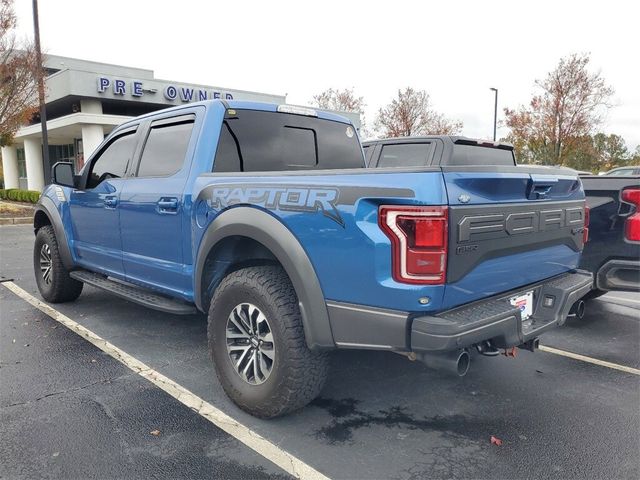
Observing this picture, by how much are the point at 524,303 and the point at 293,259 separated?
141cm

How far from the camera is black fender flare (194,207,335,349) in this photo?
2574mm

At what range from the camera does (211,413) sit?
3.03m

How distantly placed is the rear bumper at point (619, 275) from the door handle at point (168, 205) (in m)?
3.69

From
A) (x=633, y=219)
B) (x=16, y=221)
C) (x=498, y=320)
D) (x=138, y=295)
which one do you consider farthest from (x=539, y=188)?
(x=16, y=221)

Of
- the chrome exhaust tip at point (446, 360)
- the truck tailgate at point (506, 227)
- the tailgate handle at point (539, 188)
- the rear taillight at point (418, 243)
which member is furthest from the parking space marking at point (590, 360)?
the rear taillight at point (418, 243)

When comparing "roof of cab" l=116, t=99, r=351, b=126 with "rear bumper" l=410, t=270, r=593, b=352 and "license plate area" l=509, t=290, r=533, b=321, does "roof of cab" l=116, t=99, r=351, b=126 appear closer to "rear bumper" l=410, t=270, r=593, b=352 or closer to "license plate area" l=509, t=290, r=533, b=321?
"rear bumper" l=410, t=270, r=593, b=352

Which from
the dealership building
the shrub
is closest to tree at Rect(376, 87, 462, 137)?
the dealership building

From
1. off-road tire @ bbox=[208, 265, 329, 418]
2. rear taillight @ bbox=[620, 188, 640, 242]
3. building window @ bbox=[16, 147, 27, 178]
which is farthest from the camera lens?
building window @ bbox=[16, 147, 27, 178]

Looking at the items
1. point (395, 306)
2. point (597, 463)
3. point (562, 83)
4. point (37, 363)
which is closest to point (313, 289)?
point (395, 306)

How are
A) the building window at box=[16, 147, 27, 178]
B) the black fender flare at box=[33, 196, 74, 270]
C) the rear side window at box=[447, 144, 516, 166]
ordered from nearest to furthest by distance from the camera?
the black fender flare at box=[33, 196, 74, 270] → the rear side window at box=[447, 144, 516, 166] → the building window at box=[16, 147, 27, 178]

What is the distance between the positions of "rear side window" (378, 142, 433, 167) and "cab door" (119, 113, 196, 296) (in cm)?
295

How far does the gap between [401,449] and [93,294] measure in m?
4.75

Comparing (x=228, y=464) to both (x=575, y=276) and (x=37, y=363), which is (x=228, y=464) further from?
(x=575, y=276)

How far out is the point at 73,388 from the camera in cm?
339
